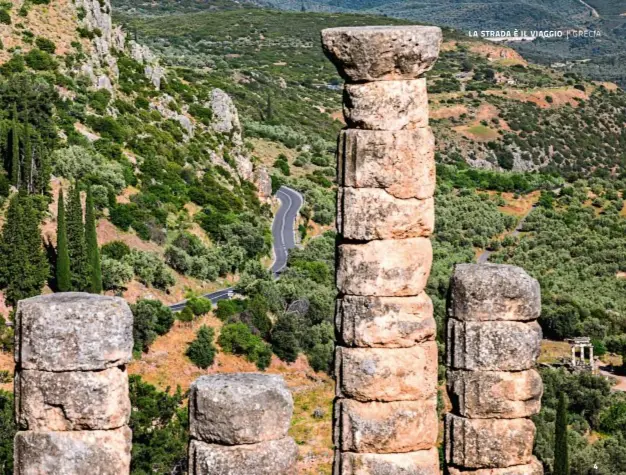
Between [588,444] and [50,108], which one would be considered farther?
[50,108]

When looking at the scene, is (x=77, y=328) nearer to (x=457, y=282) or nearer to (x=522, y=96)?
(x=457, y=282)

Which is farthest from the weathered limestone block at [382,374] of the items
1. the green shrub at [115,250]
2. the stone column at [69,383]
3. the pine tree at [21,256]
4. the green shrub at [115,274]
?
the green shrub at [115,250]

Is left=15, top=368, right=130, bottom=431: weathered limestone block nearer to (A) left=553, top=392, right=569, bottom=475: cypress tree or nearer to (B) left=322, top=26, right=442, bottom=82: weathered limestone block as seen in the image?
(B) left=322, top=26, right=442, bottom=82: weathered limestone block

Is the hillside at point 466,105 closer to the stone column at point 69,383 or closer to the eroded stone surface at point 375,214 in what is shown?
Answer: the eroded stone surface at point 375,214

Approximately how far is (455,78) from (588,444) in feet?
419

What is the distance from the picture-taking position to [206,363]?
148 ft

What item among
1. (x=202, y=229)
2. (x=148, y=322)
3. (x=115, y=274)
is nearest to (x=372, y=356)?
(x=148, y=322)

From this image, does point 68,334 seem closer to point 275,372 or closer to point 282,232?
point 275,372

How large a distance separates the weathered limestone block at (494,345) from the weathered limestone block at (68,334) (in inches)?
191

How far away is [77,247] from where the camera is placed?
48.3 m

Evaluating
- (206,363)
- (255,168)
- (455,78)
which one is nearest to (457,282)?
(206,363)

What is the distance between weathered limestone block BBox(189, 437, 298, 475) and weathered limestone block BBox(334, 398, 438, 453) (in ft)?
10.6

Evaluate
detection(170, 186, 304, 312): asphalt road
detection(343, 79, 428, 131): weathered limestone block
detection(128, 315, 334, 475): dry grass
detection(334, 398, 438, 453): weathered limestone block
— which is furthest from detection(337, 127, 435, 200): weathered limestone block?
detection(170, 186, 304, 312): asphalt road

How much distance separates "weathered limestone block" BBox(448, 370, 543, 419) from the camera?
15742 mm
